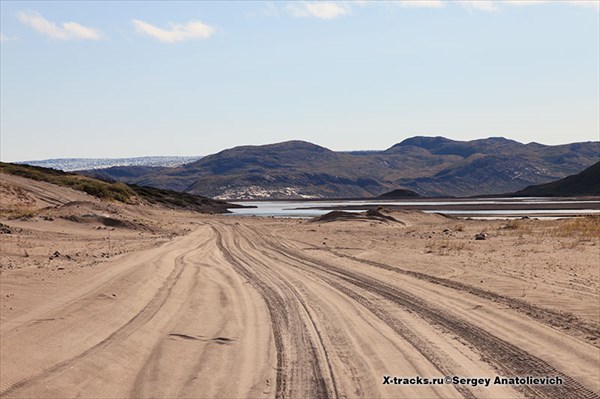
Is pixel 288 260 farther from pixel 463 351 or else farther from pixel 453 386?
pixel 453 386

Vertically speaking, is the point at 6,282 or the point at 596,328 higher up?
the point at 6,282

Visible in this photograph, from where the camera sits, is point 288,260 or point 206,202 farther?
point 206,202

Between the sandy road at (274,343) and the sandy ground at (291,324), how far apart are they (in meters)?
0.03

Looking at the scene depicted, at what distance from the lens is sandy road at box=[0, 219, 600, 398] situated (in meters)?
7.71

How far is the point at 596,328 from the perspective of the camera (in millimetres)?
11172

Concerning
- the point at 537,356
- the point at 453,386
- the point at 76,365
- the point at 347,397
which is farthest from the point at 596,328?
the point at 76,365

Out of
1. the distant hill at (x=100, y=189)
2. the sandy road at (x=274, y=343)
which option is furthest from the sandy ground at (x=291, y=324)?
the distant hill at (x=100, y=189)

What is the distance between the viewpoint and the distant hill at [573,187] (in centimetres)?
13688

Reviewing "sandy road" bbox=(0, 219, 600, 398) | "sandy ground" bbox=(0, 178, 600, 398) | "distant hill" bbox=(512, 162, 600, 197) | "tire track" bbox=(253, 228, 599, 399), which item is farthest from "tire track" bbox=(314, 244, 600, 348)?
"distant hill" bbox=(512, 162, 600, 197)

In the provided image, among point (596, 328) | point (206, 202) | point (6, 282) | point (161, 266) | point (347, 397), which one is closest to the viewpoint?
point (347, 397)

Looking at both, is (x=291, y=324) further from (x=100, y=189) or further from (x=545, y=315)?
(x=100, y=189)

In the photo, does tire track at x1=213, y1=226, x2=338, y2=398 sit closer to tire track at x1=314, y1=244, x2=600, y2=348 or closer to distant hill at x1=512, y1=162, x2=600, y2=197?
tire track at x1=314, y1=244, x2=600, y2=348

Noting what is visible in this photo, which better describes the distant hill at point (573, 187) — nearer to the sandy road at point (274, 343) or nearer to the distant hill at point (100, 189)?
the distant hill at point (100, 189)

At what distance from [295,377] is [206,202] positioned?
104806mm
